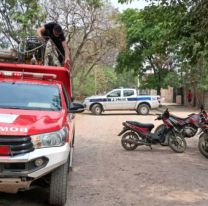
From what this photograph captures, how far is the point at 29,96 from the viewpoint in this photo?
311 inches

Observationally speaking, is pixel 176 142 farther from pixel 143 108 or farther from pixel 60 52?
pixel 143 108

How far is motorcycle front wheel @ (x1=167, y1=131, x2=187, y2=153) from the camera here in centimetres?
1299

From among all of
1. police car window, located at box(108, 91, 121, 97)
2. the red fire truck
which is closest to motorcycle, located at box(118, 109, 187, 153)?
the red fire truck

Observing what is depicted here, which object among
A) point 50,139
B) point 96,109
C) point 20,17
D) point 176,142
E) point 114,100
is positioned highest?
point 20,17

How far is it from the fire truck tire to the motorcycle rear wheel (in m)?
6.69

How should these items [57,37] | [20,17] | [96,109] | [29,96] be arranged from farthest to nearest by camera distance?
[96,109] < [20,17] < [57,37] < [29,96]

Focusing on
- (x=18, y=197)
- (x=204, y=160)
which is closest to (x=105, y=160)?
(x=204, y=160)

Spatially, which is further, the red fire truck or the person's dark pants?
the person's dark pants

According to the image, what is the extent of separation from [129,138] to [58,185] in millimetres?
6867

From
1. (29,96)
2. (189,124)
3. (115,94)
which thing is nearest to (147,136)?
(189,124)

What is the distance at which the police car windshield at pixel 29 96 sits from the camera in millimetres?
7609

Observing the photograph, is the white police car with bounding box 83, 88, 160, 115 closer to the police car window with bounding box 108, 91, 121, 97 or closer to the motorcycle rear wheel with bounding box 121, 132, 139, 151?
the police car window with bounding box 108, 91, 121, 97

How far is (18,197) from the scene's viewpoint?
24.5 feet

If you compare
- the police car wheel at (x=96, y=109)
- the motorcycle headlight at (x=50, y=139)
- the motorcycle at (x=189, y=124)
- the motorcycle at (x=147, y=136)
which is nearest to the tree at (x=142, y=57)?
the police car wheel at (x=96, y=109)
